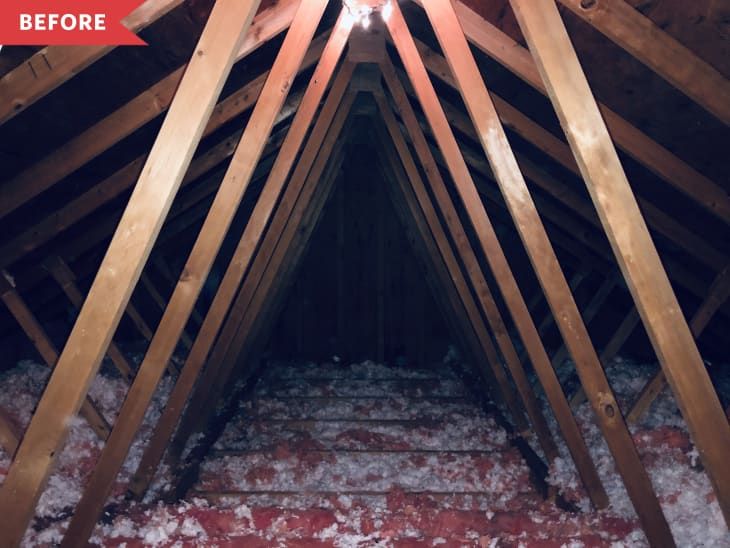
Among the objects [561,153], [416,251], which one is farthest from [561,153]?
[416,251]

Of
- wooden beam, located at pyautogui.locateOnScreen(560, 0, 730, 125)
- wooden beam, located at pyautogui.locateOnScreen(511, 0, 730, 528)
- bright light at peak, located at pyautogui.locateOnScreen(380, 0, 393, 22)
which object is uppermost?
bright light at peak, located at pyautogui.locateOnScreen(380, 0, 393, 22)

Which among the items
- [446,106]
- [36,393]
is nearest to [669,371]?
[446,106]

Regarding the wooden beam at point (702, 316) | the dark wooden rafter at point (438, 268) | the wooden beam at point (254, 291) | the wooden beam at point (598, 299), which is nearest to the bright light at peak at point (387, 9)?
the wooden beam at point (254, 291)

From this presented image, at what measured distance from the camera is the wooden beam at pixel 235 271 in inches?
135

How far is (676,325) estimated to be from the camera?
1661 mm

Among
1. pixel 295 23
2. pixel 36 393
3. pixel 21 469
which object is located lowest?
pixel 21 469

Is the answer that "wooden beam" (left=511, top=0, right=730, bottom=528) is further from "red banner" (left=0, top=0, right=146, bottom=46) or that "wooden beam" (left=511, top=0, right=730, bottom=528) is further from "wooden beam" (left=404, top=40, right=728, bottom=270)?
"wooden beam" (left=404, top=40, right=728, bottom=270)

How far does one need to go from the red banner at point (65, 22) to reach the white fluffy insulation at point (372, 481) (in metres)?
2.36

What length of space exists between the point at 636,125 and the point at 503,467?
2.47 meters

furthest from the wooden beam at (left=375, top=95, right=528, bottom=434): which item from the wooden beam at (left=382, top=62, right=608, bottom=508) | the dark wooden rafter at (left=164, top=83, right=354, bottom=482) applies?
the dark wooden rafter at (left=164, top=83, right=354, bottom=482)

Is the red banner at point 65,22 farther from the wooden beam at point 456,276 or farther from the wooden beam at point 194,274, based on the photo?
the wooden beam at point 456,276

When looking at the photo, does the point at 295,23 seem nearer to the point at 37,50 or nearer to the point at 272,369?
the point at 37,50

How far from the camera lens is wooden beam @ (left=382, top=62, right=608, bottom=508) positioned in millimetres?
3111

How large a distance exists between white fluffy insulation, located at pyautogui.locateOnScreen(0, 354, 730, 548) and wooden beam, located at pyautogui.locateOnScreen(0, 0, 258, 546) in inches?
65.8
